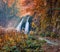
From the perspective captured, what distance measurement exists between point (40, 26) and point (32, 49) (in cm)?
284

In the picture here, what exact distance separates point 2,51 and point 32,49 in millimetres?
1212

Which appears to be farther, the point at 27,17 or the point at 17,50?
the point at 27,17

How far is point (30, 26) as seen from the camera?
1113cm

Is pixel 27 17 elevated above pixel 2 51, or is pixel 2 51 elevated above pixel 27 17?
pixel 27 17

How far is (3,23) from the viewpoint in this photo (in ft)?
37.3

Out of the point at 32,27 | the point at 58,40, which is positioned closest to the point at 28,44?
the point at 58,40

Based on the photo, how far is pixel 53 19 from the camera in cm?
1063

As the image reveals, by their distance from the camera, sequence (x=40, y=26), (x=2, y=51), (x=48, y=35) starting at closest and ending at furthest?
(x=2, y=51)
(x=48, y=35)
(x=40, y=26)

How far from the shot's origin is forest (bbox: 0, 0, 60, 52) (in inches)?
340

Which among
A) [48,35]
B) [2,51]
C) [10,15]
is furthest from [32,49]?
[10,15]

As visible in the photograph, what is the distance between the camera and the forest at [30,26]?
862cm

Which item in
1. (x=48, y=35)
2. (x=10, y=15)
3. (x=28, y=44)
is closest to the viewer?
(x=28, y=44)

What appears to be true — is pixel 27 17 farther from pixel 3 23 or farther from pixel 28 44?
pixel 28 44

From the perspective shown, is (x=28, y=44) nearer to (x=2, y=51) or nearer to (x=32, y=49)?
(x=32, y=49)
